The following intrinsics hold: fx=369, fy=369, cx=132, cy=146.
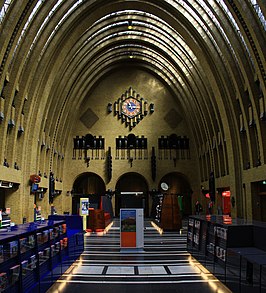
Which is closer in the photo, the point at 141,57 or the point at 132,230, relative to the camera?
the point at 132,230

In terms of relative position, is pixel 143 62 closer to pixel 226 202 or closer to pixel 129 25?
pixel 129 25

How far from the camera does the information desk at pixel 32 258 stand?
207 inches

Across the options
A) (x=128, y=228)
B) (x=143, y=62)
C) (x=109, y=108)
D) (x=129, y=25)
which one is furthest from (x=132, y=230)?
(x=143, y=62)

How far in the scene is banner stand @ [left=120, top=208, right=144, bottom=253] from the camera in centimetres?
1320

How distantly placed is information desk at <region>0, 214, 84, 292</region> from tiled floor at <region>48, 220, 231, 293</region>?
439 millimetres

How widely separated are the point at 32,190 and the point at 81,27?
41.0 feet

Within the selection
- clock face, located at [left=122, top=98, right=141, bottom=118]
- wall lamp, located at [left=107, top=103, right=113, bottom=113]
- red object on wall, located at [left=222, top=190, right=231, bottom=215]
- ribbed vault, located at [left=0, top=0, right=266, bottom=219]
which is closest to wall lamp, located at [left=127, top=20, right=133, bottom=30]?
ribbed vault, located at [left=0, top=0, right=266, bottom=219]

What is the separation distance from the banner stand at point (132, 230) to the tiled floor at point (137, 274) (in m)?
0.37

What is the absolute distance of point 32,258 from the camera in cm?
630

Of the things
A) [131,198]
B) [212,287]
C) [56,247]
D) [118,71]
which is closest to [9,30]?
[131,198]

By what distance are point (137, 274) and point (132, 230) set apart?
4.35 metres

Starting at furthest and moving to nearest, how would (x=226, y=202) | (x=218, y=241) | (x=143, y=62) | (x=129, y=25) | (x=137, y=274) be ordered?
(x=143, y=62), (x=129, y=25), (x=226, y=202), (x=137, y=274), (x=218, y=241)

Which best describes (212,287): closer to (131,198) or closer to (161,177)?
(131,198)

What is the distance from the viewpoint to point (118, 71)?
135 feet
